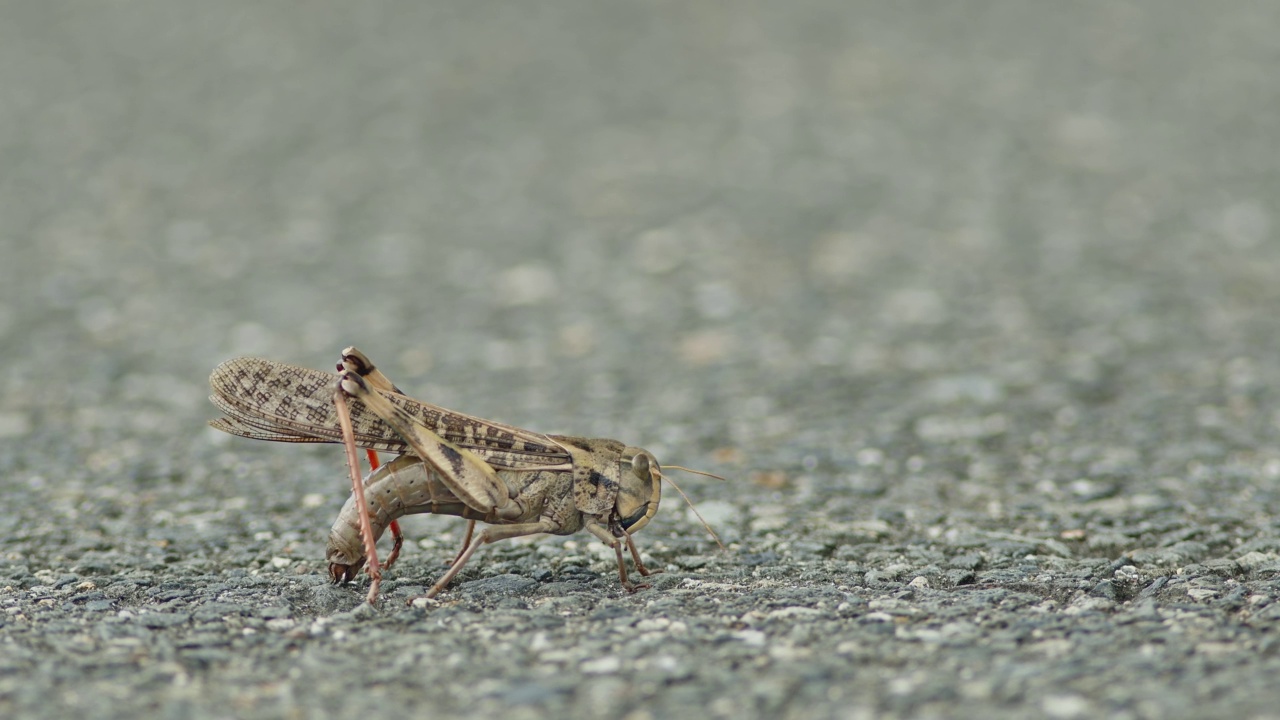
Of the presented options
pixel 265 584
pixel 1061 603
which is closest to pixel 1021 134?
pixel 1061 603

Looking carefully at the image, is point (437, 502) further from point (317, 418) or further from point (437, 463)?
point (317, 418)

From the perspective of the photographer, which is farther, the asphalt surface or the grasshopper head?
the grasshopper head

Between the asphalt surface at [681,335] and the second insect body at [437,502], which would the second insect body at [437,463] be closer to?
the second insect body at [437,502]

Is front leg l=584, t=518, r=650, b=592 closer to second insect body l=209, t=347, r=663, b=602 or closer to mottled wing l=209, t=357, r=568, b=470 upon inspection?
second insect body l=209, t=347, r=663, b=602

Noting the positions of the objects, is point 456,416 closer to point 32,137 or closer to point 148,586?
point 148,586

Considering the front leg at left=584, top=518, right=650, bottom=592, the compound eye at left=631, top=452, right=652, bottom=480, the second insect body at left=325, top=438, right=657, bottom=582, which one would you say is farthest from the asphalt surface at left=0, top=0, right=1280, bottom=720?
the compound eye at left=631, top=452, right=652, bottom=480

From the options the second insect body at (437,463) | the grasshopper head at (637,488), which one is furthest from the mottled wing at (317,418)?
the grasshopper head at (637,488)

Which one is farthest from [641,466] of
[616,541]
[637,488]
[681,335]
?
[681,335]
